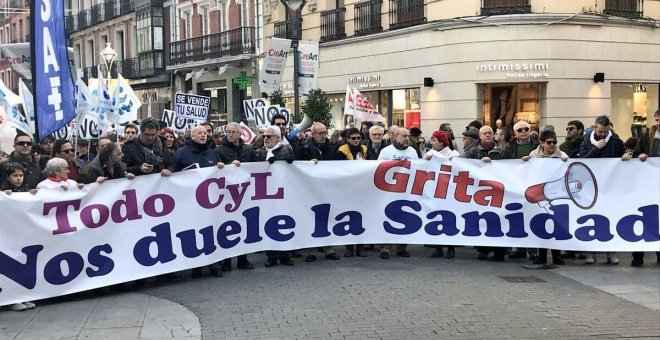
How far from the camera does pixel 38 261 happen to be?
24.7ft

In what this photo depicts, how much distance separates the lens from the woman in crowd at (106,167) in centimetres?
815

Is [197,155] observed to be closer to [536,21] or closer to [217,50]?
[536,21]

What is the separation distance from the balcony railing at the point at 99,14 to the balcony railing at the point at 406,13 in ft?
80.0

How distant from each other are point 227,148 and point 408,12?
14.2 metres

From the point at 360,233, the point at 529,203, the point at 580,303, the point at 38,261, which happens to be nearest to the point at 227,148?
the point at 360,233

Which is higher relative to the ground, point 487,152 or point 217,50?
point 217,50

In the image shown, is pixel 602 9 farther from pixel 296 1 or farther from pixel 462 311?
pixel 462 311

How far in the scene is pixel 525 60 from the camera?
1967cm

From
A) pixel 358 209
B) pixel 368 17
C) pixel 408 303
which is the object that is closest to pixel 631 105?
pixel 368 17

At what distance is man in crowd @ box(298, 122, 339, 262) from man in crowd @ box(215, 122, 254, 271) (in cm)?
76

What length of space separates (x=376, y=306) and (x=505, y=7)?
14.4 metres

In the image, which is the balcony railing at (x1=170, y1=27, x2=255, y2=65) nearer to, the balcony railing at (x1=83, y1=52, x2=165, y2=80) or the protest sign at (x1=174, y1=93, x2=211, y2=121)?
the balcony railing at (x1=83, y1=52, x2=165, y2=80)

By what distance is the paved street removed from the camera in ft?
21.3

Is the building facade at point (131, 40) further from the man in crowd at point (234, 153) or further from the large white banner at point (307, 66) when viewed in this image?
the man in crowd at point (234, 153)
